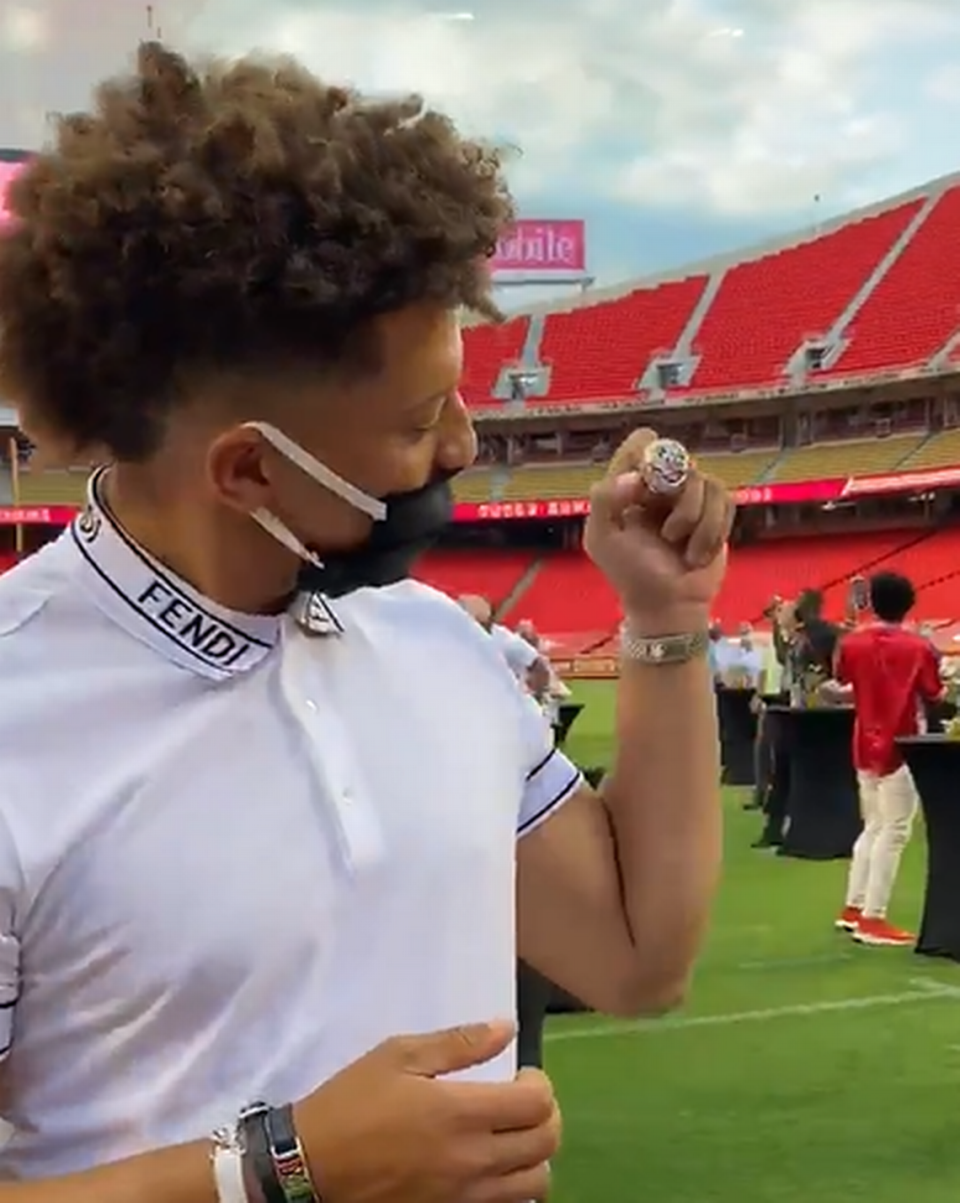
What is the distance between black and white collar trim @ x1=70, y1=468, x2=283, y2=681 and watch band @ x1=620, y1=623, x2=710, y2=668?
0.44 meters

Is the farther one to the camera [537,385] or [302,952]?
[537,385]

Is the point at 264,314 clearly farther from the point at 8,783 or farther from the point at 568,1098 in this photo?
the point at 568,1098

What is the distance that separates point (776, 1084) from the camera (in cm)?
609

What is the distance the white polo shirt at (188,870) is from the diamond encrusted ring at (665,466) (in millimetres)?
370

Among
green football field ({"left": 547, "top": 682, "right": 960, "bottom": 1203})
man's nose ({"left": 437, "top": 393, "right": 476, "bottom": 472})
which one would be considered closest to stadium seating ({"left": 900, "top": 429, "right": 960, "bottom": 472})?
green football field ({"left": 547, "top": 682, "right": 960, "bottom": 1203})

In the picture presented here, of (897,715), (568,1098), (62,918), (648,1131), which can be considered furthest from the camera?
(897,715)

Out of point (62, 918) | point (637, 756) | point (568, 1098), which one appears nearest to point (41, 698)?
point (62, 918)

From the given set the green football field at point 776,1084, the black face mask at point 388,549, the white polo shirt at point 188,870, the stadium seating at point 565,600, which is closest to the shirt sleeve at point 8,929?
the white polo shirt at point 188,870

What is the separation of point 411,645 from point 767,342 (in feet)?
164

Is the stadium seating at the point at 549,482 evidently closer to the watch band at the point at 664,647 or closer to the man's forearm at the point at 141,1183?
the watch band at the point at 664,647

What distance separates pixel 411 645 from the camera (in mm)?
1751

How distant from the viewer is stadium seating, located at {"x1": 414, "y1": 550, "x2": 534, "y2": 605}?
50.0 metres

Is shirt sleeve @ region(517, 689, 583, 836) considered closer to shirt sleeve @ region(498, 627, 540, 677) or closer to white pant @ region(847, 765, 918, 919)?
shirt sleeve @ region(498, 627, 540, 677)

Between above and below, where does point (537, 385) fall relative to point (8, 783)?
above
